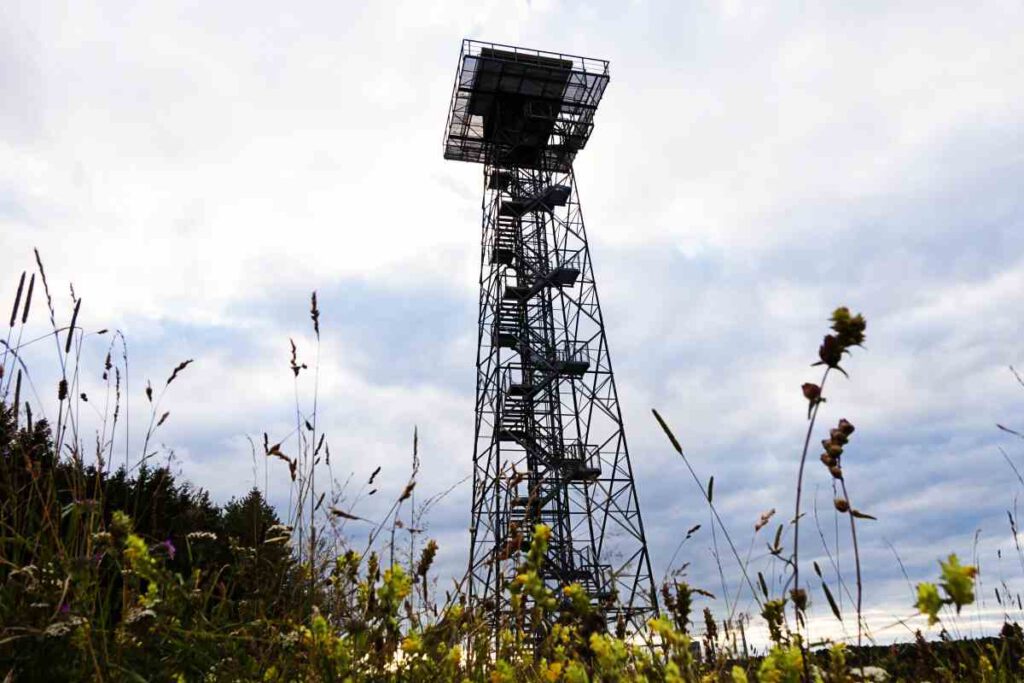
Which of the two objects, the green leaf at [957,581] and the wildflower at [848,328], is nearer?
the green leaf at [957,581]

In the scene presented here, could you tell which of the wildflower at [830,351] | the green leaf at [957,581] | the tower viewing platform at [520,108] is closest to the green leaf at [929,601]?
the green leaf at [957,581]

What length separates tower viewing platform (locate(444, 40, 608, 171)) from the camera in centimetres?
2139

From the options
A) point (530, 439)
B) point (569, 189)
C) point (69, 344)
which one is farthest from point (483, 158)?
point (69, 344)

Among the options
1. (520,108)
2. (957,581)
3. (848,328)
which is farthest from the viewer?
(520,108)

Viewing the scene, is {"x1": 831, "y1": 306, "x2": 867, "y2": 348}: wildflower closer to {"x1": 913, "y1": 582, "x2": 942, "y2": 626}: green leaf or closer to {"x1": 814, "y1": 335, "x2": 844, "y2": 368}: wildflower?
{"x1": 814, "y1": 335, "x2": 844, "y2": 368}: wildflower

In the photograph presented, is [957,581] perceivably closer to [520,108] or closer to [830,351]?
[830,351]

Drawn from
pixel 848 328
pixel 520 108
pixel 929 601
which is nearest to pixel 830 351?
pixel 848 328

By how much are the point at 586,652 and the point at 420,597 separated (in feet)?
3.16

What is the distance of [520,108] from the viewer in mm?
23094

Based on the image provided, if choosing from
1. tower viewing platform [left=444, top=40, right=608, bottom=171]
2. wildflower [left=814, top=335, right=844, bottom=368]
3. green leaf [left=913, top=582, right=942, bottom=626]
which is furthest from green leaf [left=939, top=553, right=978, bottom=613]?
tower viewing platform [left=444, top=40, right=608, bottom=171]

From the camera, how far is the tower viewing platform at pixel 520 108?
2139 cm

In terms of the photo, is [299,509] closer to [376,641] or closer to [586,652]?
[376,641]

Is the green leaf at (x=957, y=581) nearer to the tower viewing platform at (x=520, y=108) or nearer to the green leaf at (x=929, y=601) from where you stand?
the green leaf at (x=929, y=601)

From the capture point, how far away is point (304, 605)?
2904 mm
